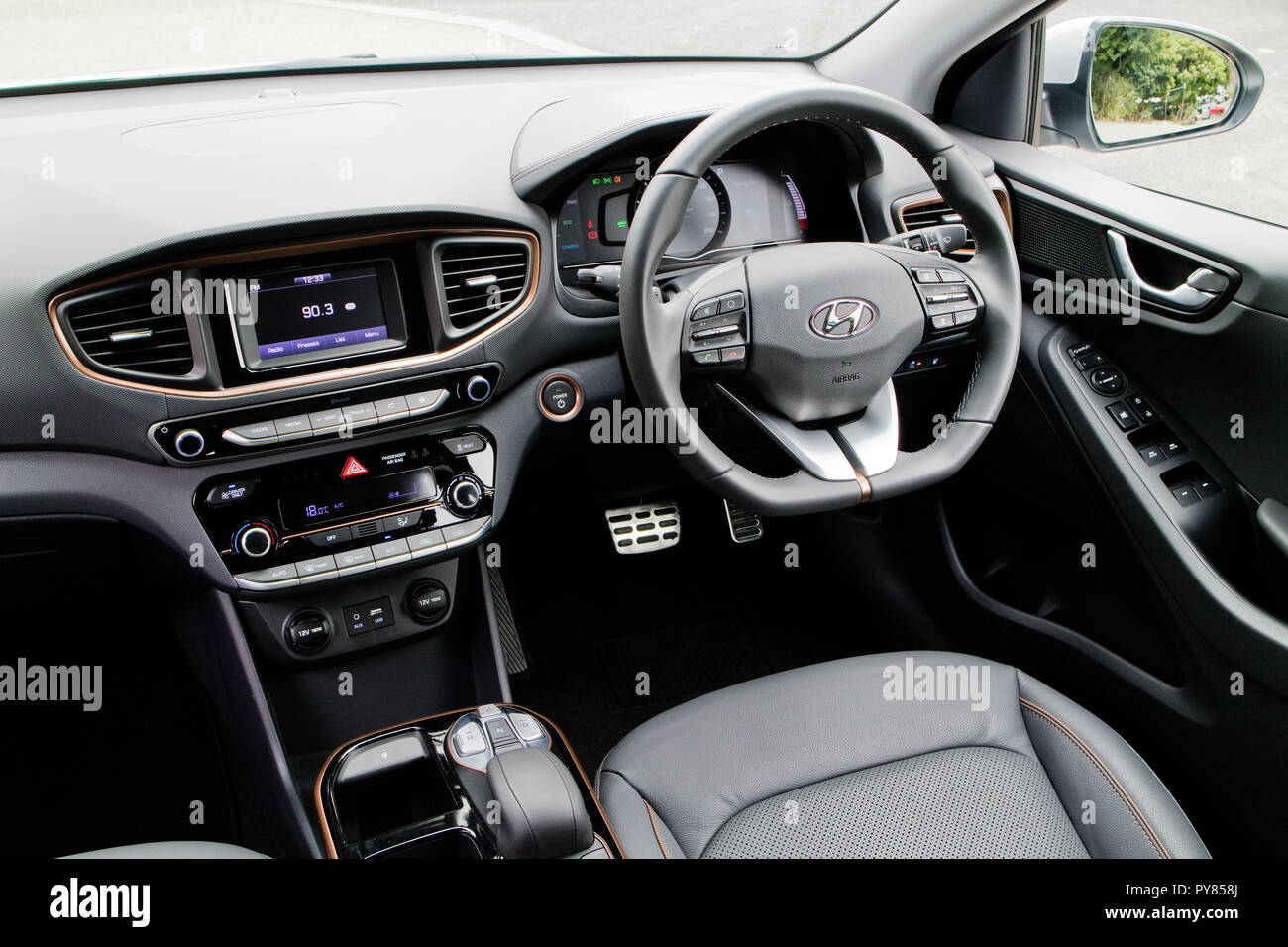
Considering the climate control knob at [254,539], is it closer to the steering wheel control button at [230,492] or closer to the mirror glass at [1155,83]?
the steering wheel control button at [230,492]

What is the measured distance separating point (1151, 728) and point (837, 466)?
77 centimetres

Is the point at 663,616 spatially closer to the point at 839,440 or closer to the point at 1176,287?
the point at 839,440

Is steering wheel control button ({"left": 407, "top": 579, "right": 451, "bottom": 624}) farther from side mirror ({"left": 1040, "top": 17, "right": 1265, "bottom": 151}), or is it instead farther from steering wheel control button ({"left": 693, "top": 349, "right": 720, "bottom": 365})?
side mirror ({"left": 1040, "top": 17, "right": 1265, "bottom": 151})

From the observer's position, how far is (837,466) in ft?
4.86

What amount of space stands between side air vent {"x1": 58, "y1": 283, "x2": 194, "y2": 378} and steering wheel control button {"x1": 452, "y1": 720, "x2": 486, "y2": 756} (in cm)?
66

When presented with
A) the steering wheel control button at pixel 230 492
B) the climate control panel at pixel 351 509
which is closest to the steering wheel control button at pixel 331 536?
the climate control panel at pixel 351 509

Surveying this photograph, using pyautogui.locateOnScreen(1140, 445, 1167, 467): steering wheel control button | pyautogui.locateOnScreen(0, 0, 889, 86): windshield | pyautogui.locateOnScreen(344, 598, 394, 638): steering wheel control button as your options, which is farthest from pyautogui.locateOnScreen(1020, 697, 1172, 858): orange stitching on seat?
pyautogui.locateOnScreen(0, 0, 889, 86): windshield

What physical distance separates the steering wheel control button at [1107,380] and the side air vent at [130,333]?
1503 mm

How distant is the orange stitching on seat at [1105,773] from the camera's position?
129 cm

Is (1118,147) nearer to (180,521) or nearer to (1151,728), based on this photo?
(1151,728)

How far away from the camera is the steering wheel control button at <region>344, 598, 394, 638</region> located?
171cm

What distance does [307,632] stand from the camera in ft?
5.48

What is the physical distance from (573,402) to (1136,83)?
134 cm
